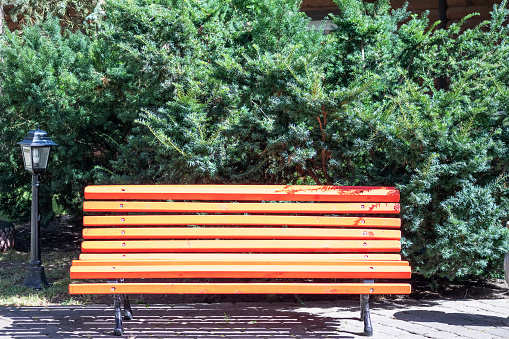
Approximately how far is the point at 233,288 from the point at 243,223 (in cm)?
44

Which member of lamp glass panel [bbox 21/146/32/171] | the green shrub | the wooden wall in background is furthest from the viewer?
the wooden wall in background

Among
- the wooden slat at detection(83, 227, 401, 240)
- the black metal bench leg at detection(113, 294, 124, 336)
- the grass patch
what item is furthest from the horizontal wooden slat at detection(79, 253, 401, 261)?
the grass patch

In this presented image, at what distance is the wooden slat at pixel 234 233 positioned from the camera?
12.0 feet

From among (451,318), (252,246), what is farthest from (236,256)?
(451,318)

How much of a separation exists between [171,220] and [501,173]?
2.53 meters

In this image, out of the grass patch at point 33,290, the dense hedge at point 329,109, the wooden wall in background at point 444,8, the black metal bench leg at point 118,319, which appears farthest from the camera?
the wooden wall in background at point 444,8

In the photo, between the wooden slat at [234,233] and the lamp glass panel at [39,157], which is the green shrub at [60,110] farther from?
the wooden slat at [234,233]

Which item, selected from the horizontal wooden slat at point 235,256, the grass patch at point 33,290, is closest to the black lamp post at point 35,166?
the grass patch at point 33,290

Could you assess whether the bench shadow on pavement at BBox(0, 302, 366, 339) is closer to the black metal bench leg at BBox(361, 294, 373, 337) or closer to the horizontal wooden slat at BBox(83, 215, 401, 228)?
the black metal bench leg at BBox(361, 294, 373, 337)

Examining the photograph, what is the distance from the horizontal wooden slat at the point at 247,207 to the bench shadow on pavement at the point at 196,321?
0.81m

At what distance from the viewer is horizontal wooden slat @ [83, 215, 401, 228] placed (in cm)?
365

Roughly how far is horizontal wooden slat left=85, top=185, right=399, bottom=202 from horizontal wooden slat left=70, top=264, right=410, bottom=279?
476 millimetres

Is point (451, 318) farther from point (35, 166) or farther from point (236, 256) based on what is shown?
point (35, 166)

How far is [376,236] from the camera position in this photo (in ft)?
12.0
